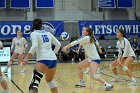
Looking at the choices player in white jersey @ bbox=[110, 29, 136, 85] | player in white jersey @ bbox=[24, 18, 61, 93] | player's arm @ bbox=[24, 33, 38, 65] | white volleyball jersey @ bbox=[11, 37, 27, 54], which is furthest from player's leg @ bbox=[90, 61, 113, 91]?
white volleyball jersey @ bbox=[11, 37, 27, 54]

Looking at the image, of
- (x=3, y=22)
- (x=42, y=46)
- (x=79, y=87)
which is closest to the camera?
→ (x=42, y=46)

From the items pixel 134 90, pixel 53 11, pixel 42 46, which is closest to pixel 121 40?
pixel 134 90

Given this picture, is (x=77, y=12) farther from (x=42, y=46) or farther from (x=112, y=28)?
(x=42, y=46)

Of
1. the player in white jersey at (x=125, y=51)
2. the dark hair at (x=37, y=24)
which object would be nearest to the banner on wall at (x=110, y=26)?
the player in white jersey at (x=125, y=51)

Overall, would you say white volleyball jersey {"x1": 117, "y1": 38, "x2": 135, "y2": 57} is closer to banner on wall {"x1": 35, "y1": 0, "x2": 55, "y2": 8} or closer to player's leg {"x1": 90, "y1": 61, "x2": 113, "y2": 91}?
player's leg {"x1": 90, "y1": 61, "x2": 113, "y2": 91}

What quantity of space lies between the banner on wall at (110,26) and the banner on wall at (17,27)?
1681 millimetres

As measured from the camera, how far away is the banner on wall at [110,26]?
86.5ft

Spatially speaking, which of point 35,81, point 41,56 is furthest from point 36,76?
point 41,56

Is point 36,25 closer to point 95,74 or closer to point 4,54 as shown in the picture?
point 95,74

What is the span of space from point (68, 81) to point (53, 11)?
15554 millimetres

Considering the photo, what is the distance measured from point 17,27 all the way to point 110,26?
23.7 ft

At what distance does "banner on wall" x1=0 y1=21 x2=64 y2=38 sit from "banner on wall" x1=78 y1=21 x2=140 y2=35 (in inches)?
66.2

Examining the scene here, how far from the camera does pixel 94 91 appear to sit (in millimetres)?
10094

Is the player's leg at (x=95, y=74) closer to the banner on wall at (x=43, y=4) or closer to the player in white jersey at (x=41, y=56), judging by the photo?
the player in white jersey at (x=41, y=56)
